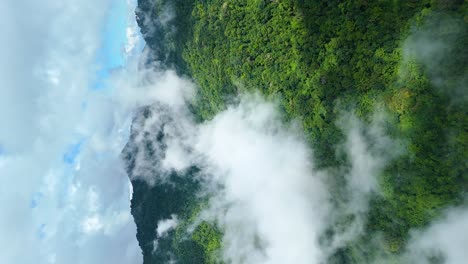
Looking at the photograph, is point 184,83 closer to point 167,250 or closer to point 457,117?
point 167,250

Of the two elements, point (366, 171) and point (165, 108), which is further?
point (165, 108)

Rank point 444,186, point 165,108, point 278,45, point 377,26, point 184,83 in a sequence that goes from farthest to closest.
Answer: point 165,108
point 184,83
point 278,45
point 377,26
point 444,186

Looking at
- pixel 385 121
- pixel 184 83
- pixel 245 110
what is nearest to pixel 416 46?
pixel 385 121

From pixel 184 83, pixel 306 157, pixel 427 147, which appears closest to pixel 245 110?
pixel 306 157

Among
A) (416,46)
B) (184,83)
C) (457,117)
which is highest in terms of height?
(184,83)

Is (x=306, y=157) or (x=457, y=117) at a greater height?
(x=306, y=157)

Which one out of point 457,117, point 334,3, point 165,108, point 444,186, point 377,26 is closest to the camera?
point 457,117

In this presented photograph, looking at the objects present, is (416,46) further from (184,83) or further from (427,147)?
(184,83)
